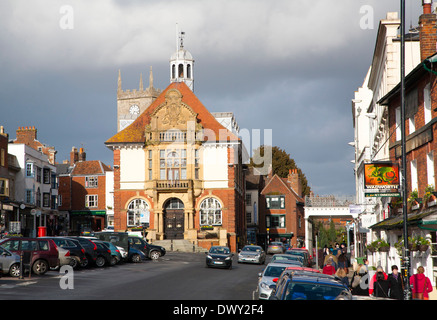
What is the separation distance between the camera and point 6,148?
205 ft

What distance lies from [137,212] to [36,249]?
37.2m

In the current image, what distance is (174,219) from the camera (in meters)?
65.9

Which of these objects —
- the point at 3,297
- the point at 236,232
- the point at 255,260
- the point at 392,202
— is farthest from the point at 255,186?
the point at 3,297

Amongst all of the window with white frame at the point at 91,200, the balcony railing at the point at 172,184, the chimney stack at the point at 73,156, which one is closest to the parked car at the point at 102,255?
the balcony railing at the point at 172,184

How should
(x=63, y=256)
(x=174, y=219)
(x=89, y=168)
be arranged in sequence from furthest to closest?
(x=89, y=168), (x=174, y=219), (x=63, y=256)

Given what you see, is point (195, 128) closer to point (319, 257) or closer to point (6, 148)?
point (6, 148)

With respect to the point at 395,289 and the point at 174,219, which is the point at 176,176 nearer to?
the point at 174,219

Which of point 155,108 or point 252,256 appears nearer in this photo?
point 252,256

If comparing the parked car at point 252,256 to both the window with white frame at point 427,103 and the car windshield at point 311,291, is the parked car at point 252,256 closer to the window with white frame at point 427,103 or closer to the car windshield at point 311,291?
the window with white frame at point 427,103

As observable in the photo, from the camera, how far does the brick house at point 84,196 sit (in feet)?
296

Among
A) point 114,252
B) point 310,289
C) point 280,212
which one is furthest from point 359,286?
point 280,212

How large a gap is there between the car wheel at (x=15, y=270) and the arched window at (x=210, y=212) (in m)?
38.7

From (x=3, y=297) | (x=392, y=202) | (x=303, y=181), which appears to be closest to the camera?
(x=3, y=297)

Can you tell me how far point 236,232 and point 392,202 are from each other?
40.5m
